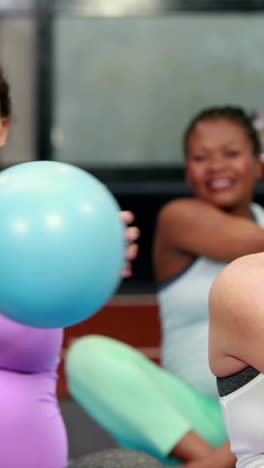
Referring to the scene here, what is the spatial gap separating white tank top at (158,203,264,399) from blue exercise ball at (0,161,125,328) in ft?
2.81

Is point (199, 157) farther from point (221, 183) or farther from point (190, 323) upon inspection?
point (190, 323)

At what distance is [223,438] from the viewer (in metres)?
1.75

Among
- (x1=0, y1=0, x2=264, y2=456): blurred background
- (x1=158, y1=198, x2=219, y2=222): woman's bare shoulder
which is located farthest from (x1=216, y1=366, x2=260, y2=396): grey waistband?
(x1=0, y1=0, x2=264, y2=456): blurred background

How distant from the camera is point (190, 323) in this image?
1833 mm

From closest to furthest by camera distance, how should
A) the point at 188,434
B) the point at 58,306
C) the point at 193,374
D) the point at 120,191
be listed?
the point at 58,306 < the point at 188,434 < the point at 193,374 < the point at 120,191

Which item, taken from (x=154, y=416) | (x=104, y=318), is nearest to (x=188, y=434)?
(x=154, y=416)

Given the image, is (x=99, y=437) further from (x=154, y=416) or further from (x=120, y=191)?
(x=120, y=191)

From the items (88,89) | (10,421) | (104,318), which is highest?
(10,421)

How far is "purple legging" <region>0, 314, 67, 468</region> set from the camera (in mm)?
1240

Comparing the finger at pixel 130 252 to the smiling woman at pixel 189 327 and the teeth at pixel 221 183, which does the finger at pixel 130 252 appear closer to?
the smiling woman at pixel 189 327

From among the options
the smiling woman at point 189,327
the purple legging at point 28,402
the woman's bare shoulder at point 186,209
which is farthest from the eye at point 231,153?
the purple legging at point 28,402

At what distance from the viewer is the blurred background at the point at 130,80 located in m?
4.62

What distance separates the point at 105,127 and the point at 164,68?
440 mm

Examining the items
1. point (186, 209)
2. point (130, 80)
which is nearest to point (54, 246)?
point (186, 209)
